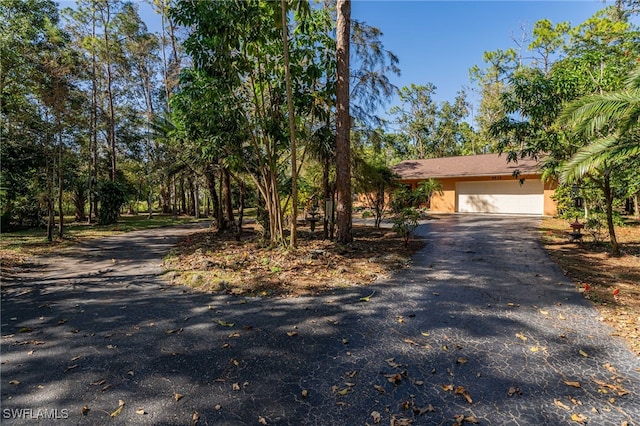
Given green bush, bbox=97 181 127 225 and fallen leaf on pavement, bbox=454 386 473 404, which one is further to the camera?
green bush, bbox=97 181 127 225

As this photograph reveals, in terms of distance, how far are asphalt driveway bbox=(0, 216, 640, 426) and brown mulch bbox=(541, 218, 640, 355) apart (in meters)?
0.23

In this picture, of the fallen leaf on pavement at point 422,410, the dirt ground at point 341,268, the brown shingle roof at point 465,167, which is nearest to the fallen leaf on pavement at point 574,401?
the fallen leaf on pavement at point 422,410

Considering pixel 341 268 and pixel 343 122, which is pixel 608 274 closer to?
pixel 341 268

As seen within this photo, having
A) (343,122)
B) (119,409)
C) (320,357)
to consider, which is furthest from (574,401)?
(343,122)

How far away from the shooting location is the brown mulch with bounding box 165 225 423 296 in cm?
550

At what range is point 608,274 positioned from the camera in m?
6.10

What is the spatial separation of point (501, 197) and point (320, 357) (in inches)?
757

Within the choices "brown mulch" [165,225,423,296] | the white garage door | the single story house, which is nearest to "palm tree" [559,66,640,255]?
"brown mulch" [165,225,423,296]

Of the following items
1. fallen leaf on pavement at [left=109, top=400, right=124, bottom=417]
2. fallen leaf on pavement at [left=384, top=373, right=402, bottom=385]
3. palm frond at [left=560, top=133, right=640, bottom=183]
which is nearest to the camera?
fallen leaf on pavement at [left=109, top=400, right=124, bottom=417]

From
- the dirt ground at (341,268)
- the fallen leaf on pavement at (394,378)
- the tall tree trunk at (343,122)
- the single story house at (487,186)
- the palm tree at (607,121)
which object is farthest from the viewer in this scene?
the single story house at (487,186)

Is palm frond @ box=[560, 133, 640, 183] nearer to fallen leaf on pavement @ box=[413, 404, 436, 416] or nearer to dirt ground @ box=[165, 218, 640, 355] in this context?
dirt ground @ box=[165, 218, 640, 355]

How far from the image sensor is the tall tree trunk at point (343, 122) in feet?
25.0

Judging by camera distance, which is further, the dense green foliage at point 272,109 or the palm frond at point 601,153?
the dense green foliage at point 272,109

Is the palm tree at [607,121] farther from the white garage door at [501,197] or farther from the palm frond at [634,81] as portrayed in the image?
the white garage door at [501,197]
